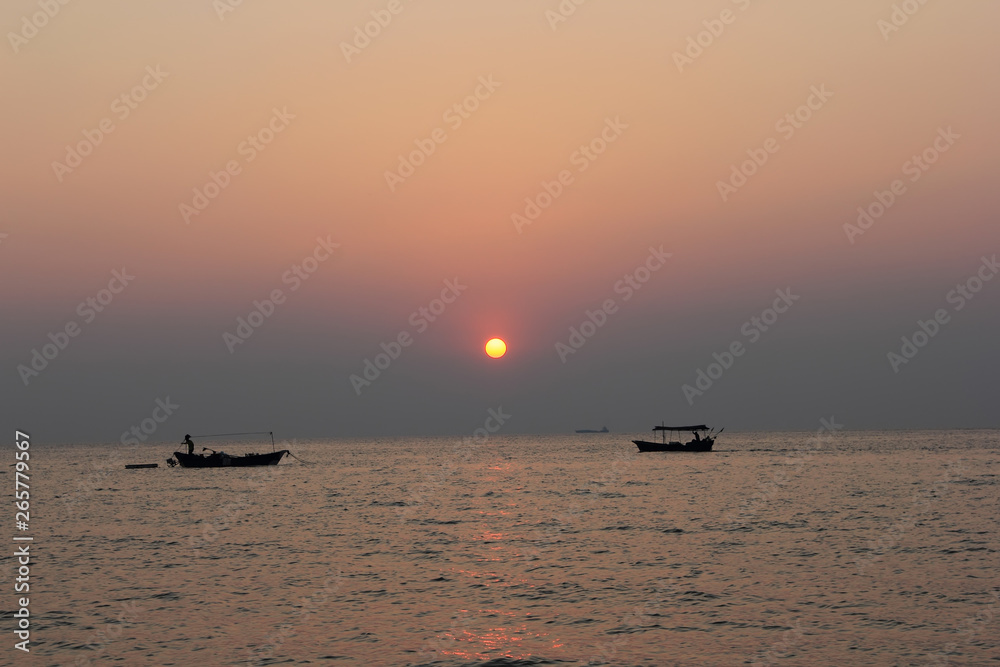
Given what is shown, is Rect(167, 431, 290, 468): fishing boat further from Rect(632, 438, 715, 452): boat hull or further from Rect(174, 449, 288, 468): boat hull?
Rect(632, 438, 715, 452): boat hull

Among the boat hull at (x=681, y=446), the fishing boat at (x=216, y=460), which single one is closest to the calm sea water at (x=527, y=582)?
the fishing boat at (x=216, y=460)

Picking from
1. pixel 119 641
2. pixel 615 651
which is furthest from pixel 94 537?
pixel 615 651

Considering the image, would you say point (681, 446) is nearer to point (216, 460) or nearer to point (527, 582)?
point (216, 460)

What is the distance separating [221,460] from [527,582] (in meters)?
99.4

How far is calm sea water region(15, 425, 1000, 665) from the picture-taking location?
953 inches

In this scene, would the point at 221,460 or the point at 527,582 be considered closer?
the point at 527,582

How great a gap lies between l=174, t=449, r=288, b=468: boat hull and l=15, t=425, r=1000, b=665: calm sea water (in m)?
53.1

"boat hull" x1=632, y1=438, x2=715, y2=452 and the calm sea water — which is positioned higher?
"boat hull" x1=632, y1=438, x2=715, y2=452

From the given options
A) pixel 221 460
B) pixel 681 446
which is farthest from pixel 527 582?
pixel 681 446

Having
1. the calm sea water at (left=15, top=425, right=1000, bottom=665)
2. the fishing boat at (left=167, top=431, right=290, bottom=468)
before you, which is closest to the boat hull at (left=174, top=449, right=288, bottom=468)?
the fishing boat at (left=167, top=431, right=290, bottom=468)

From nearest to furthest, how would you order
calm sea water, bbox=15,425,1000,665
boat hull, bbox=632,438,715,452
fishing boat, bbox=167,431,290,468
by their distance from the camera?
calm sea water, bbox=15,425,1000,665 < fishing boat, bbox=167,431,290,468 < boat hull, bbox=632,438,715,452

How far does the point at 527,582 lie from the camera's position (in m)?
33.6

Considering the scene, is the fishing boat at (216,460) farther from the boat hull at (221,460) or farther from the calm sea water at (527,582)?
the calm sea water at (527,582)

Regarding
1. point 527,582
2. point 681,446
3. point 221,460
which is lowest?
point 527,582
